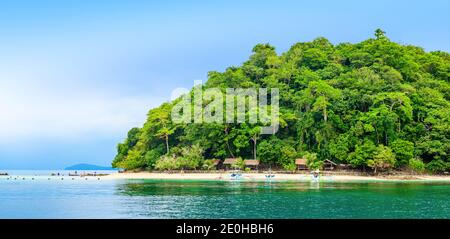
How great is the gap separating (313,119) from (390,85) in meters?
9.12

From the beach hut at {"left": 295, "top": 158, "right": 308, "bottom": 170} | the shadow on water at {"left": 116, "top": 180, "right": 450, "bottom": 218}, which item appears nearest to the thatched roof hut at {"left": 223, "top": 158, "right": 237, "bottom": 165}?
the beach hut at {"left": 295, "top": 158, "right": 308, "bottom": 170}

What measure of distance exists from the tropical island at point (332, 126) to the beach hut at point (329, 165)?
0.11m

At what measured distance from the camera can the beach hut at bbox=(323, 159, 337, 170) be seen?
4570 centimetres

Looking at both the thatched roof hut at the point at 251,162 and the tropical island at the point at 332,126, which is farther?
the thatched roof hut at the point at 251,162

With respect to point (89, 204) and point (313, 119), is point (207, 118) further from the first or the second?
point (89, 204)

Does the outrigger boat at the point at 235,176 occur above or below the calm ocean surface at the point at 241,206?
above

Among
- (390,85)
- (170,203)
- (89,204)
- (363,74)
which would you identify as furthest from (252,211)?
(363,74)

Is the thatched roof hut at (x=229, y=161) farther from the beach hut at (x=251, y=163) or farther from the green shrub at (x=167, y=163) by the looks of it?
the green shrub at (x=167, y=163)

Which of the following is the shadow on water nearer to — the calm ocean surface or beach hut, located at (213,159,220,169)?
the calm ocean surface

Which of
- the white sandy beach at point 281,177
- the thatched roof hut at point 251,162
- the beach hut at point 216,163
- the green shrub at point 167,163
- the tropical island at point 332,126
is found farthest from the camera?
the beach hut at point 216,163

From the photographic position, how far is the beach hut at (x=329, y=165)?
150ft

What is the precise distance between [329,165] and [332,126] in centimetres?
413

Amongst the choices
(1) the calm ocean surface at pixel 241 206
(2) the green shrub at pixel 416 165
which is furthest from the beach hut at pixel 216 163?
(1) the calm ocean surface at pixel 241 206

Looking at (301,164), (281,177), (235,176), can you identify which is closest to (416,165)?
(301,164)
